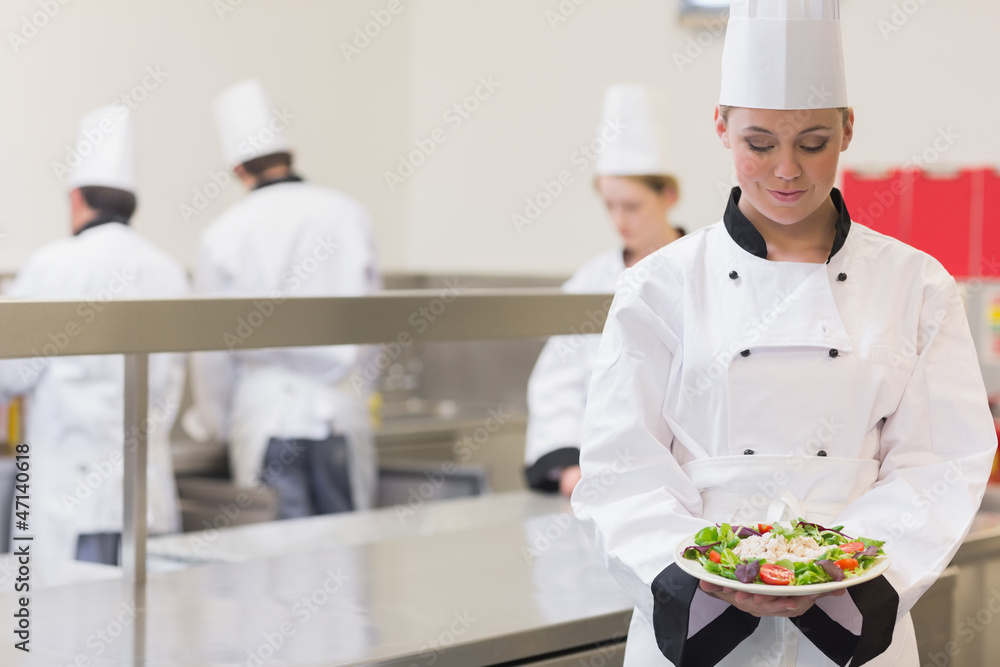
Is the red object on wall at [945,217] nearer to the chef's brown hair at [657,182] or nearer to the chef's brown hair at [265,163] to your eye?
the chef's brown hair at [657,182]

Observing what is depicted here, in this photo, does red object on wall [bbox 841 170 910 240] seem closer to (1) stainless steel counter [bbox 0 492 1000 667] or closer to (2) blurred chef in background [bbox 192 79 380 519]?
(1) stainless steel counter [bbox 0 492 1000 667]

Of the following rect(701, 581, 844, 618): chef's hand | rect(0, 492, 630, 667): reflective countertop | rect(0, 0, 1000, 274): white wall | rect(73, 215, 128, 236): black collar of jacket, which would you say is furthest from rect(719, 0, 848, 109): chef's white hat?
rect(73, 215, 128, 236): black collar of jacket

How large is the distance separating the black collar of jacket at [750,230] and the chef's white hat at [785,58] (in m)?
0.11

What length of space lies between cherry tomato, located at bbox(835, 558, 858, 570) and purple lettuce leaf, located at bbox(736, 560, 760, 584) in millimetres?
77

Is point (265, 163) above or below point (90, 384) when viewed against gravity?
above

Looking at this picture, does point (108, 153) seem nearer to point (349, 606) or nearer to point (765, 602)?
point (349, 606)

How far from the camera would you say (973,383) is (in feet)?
3.83

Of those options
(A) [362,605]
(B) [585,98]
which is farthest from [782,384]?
(B) [585,98]

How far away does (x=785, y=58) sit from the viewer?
112 cm

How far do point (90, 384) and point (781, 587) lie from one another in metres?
2.28

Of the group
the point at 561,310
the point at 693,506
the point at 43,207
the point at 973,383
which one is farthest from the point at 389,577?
the point at 43,207

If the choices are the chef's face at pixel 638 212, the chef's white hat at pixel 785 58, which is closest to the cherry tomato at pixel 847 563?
the chef's white hat at pixel 785 58

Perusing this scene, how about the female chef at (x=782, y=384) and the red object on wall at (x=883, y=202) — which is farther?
the red object on wall at (x=883, y=202)

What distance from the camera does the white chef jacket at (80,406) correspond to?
279 cm
